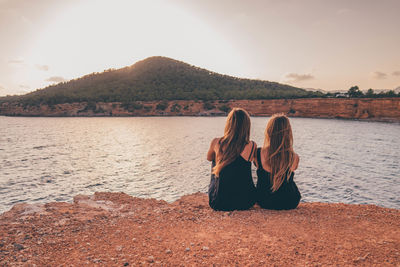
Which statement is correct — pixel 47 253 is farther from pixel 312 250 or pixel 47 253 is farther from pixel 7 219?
pixel 312 250

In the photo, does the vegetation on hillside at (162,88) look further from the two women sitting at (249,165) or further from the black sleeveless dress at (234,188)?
the black sleeveless dress at (234,188)

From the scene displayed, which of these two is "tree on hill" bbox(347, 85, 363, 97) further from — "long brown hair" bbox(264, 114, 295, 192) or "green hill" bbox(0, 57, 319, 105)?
"long brown hair" bbox(264, 114, 295, 192)

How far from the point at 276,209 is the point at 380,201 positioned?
772 centimetres

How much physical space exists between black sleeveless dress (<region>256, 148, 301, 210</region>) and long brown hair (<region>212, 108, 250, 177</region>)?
2.11 ft

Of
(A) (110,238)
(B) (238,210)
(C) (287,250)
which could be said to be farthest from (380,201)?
(A) (110,238)

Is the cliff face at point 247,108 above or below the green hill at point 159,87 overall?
below

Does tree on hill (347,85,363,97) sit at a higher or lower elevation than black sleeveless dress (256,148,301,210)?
higher

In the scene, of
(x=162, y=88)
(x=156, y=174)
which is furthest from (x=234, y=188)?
(x=162, y=88)

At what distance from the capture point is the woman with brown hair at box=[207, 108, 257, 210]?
16.2 feet

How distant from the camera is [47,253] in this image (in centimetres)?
377

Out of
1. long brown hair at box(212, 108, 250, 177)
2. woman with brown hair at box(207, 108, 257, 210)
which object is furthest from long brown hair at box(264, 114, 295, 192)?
long brown hair at box(212, 108, 250, 177)

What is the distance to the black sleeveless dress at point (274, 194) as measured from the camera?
17.7ft

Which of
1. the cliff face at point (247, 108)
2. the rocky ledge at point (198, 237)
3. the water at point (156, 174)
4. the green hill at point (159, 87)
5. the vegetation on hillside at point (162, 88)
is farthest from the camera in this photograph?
the green hill at point (159, 87)

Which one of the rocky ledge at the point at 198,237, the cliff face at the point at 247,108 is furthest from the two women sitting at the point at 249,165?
the cliff face at the point at 247,108
